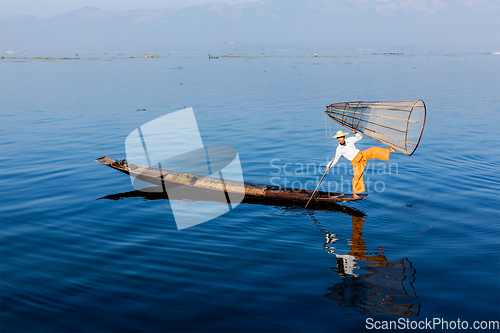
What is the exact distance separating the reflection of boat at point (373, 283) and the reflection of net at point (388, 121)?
14.1ft

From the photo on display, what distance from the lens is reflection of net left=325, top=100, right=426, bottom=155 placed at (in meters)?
12.3

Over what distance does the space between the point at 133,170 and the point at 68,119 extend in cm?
1745

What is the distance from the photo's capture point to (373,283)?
8.43m

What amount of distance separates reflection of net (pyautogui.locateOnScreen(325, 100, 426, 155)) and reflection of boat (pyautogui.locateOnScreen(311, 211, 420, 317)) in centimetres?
428

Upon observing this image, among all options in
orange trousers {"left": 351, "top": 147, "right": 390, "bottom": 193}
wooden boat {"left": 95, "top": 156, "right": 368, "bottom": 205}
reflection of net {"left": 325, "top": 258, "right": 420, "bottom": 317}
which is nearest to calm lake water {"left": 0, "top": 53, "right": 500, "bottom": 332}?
reflection of net {"left": 325, "top": 258, "right": 420, "bottom": 317}

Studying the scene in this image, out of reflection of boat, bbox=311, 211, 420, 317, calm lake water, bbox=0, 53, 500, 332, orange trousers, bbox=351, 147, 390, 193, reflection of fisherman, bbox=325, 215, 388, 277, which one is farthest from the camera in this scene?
orange trousers, bbox=351, 147, 390, 193

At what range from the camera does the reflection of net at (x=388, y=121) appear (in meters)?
12.3

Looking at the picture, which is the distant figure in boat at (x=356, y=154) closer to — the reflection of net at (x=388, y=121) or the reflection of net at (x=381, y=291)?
the reflection of net at (x=388, y=121)

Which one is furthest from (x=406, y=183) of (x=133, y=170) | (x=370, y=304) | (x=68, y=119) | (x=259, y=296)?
(x=68, y=119)

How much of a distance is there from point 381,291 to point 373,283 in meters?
0.32

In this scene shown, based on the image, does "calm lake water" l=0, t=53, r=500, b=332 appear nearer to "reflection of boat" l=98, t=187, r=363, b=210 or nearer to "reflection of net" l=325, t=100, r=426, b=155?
"reflection of boat" l=98, t=187, r=363, b=210

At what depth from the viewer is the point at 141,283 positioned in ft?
27.9

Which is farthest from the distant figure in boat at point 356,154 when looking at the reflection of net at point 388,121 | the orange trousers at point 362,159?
the reflection of net at point 388,121

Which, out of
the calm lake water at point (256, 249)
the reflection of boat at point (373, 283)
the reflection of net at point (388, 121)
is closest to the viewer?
the calm lake water at point (256, 249)
